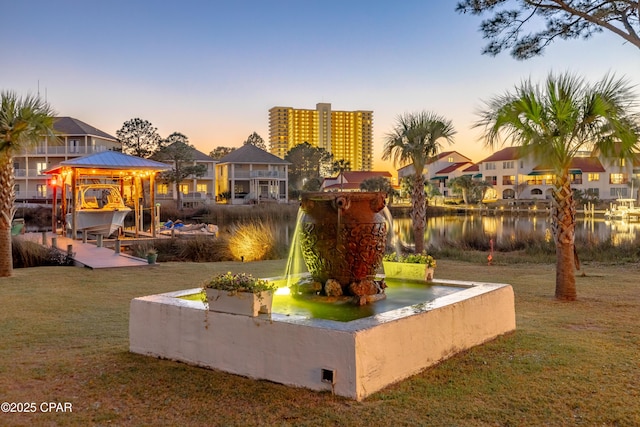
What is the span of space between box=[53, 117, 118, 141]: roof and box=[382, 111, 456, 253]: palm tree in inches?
1622

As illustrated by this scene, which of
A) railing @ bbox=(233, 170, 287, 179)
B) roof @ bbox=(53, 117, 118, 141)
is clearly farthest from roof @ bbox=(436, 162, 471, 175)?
roof @ bbox=(53, 117, 118, 141)

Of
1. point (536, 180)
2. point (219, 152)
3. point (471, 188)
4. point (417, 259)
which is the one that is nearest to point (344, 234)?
point (417, 259)

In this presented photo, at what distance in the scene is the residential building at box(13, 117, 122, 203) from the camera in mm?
49562

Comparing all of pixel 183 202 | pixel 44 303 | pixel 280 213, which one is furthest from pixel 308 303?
pixel 183 202

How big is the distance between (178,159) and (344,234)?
45690 millimetres

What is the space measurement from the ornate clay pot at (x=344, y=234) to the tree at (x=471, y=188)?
68.8 metres

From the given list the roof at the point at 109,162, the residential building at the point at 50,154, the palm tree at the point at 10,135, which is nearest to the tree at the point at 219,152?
the residential building at the point at 50,154

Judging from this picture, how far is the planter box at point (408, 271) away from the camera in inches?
339

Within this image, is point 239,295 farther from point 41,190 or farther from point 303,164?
point 303,164

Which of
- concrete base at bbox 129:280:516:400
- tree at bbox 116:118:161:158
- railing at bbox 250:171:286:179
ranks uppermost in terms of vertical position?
tree at bbox 116:118:161:158

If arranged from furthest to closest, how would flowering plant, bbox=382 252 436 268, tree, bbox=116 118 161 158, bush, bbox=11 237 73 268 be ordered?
tree, bbox=116 118 161 158, bush, bbox=11 237 73 268, flowering plant, bbox=382 252 436 268

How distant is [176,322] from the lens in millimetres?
5996

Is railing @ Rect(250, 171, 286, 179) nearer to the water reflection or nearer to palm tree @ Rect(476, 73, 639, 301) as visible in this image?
the water reflection

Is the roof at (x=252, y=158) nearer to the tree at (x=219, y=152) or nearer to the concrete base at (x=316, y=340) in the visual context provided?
the tree at (x=219, y=152)
